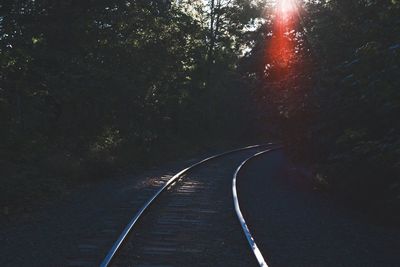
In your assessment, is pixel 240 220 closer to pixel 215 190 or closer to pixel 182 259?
pixel 182 259

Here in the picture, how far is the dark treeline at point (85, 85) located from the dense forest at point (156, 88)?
0.06 meters

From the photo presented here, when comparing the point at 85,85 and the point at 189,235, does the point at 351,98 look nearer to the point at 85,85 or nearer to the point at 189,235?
the point at 189,235

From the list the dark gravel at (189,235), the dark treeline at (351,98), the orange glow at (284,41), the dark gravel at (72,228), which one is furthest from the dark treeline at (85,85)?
the dark treeline at (351,98)

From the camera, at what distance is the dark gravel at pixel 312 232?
301 inches

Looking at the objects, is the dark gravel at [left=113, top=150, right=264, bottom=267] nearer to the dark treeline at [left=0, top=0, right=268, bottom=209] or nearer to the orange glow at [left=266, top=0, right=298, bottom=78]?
the dark treeline at [left=0, top=0, right=268, bottom=209]

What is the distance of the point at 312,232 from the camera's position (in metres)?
9.56

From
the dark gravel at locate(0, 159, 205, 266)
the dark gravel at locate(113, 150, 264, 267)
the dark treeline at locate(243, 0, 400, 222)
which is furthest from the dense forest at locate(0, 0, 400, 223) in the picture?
the dark gravel at locate(113, 150, 264, 267)

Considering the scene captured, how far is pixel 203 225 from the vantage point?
977 cm

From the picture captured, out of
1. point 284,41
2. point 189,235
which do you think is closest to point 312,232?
point 189,235

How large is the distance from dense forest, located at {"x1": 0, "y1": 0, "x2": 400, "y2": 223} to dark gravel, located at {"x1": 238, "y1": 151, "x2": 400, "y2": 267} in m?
0.96

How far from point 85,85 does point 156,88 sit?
8017mm

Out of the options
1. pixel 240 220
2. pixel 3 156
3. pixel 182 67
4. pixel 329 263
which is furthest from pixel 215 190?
pixel 182 67

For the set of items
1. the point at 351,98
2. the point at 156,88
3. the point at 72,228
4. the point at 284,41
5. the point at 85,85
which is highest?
the point at 284,41

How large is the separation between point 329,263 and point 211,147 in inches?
1272
